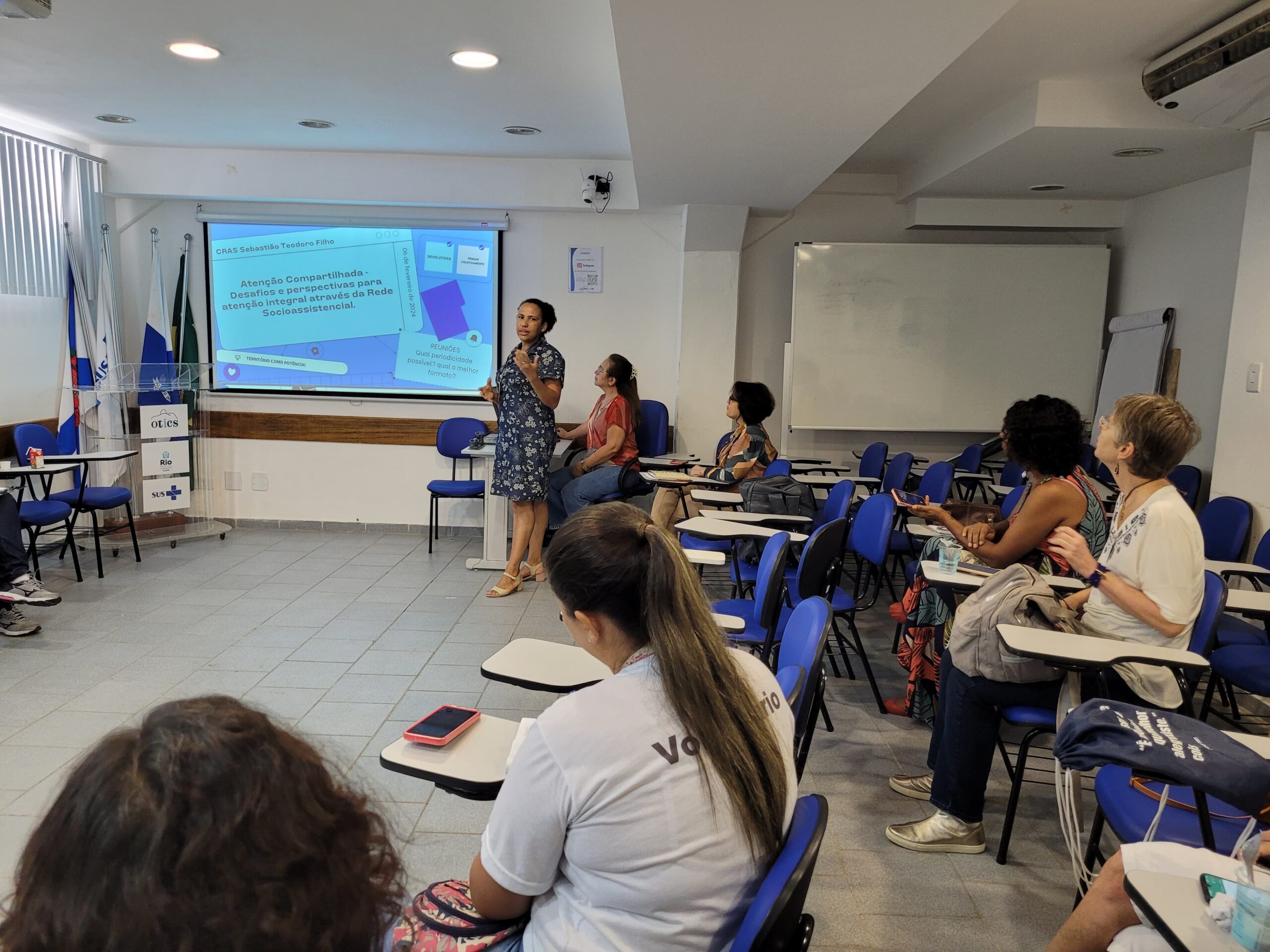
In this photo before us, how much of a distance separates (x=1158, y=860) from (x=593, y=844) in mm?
1006

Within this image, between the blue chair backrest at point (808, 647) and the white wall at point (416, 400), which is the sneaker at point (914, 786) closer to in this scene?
the blue chair backrest at point (808, 647)

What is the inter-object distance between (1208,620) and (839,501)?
1.85 m

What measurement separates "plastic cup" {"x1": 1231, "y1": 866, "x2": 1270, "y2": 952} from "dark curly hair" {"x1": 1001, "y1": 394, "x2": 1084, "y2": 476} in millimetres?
1869

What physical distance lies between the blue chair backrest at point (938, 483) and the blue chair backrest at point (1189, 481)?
1.15 m

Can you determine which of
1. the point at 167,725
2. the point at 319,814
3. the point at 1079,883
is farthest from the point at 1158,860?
the point at 167,725

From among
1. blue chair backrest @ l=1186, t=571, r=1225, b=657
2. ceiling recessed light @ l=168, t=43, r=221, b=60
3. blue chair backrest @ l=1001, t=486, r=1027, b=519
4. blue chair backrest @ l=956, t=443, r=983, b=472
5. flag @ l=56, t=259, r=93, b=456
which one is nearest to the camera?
blue chair backrest @ l=1186, t=571, r=1225, b=657

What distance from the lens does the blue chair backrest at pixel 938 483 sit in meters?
4.97

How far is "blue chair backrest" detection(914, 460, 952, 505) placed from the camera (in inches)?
196

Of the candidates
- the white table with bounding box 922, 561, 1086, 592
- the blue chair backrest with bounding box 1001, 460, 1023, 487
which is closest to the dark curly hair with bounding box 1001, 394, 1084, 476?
the white table with bounding box 922, 561, 1086, 592

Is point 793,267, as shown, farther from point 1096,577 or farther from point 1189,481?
point 1096,577

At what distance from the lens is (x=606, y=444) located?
5738 mm

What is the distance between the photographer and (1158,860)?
145cm

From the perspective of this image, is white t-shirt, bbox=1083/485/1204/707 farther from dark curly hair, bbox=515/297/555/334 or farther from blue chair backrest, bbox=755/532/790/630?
dark curly hair, bbox=515/297/555/334

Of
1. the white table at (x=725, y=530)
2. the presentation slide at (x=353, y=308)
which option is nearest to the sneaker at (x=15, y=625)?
the presentation slide at (x=353, y=308)
